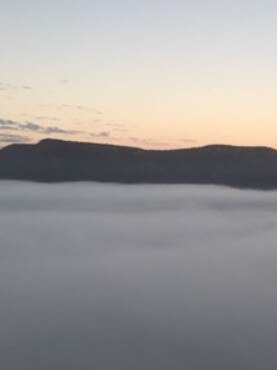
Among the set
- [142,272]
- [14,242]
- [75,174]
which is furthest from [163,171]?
[142,272]

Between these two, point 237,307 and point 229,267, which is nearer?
A: point 237,307

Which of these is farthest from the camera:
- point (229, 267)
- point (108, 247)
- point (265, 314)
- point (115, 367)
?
point (108, 247)

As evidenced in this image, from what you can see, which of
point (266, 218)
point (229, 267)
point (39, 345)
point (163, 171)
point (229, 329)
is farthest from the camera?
point (163, 171)

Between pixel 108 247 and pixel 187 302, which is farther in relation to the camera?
pixel 108 247

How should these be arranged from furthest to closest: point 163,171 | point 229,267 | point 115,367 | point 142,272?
point 163,171
point 229,267
point 142,272
point 115,367

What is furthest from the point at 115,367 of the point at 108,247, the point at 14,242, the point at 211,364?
the point at 14,242

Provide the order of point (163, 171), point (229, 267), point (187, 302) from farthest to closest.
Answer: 1. point (163, 171)
2. point (229, 267)
3. point (187, 302)

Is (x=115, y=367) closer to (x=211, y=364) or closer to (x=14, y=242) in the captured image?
(x=211, y=364)

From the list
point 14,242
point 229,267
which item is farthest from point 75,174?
point 229,267

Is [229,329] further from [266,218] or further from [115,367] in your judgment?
[266,218]
